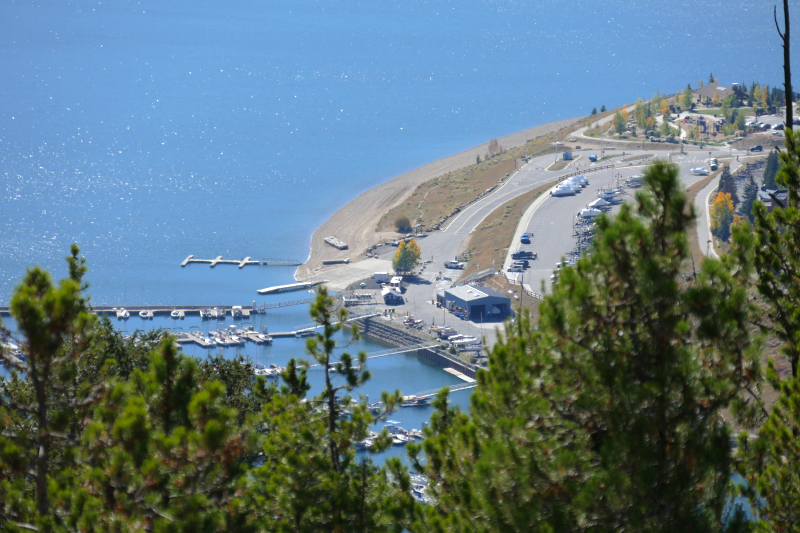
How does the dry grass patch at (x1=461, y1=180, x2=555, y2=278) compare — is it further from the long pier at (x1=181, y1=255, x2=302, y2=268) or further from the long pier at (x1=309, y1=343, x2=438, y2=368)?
the long pier at (x1=181, y1=255, x2=302, y2=268)

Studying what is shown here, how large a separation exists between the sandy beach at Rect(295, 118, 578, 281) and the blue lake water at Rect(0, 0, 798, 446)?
1833 millimetres

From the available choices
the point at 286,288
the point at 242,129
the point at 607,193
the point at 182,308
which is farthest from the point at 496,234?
the point at 242,129

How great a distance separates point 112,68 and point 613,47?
101555mm

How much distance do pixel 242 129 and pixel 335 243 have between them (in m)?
53.6

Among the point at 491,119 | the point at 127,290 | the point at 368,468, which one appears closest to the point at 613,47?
the point at 491,119

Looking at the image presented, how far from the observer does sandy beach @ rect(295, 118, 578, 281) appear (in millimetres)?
61875

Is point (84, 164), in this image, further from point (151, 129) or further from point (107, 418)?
point (107, 418)

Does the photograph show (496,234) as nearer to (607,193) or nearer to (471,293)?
(607,193)

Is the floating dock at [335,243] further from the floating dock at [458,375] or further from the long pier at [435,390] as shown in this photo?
the long pier at [435,390]

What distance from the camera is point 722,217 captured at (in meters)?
52.7

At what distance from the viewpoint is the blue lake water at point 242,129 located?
6419 cm

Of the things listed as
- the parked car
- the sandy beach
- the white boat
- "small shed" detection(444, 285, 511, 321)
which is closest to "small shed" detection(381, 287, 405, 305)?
"small shed" detection(444, 285, 511, 321)

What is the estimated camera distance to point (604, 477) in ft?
19.3

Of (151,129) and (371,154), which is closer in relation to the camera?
(371,154)
